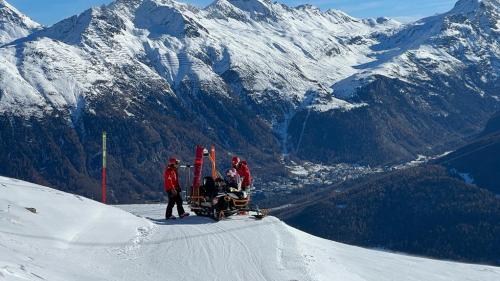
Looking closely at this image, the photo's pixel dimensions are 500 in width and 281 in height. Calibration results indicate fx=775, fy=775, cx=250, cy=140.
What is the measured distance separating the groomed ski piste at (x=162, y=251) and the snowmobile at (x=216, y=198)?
1.12m

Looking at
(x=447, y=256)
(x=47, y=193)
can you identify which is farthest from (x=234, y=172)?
(x=447, y=256)

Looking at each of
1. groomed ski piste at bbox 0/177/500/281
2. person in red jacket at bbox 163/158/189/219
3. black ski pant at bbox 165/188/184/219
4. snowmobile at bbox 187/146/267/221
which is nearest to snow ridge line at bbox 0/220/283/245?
groomed ski piste at bbox 0/177/500/281

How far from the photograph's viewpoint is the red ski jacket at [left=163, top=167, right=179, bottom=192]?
33.5 metres

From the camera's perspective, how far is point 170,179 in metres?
33.6

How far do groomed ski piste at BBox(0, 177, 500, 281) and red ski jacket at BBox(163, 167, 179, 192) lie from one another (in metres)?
2.15

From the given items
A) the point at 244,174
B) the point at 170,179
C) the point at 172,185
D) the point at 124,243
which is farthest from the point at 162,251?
the point at 244,174

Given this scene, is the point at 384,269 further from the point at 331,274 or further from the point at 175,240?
the point at 175,240

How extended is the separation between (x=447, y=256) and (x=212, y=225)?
17776 cm

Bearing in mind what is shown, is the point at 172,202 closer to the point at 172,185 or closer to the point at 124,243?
the point at 172,185

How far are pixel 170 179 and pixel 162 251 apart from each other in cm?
894

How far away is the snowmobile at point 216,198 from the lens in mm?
32875

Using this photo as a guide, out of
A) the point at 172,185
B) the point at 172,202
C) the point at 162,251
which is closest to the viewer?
the point at 162,251

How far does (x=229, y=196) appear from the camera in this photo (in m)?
33.4

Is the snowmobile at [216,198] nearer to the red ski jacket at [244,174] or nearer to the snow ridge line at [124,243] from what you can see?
the red ski jacket at [244,174]
